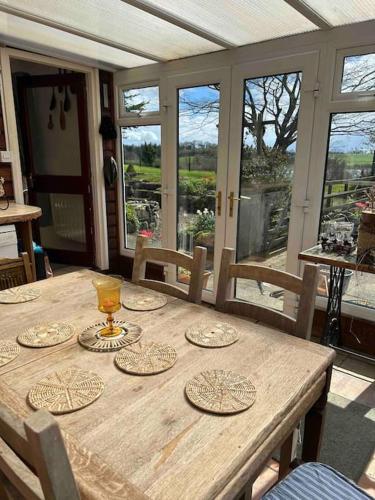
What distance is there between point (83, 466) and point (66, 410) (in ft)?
0.59

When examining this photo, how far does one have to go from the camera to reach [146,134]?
370 centimetres

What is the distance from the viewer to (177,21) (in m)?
2.19

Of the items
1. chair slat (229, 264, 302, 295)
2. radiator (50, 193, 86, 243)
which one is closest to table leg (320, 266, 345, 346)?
chair slat (229, 264, 302, 295)

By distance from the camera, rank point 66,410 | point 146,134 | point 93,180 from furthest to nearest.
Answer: point 93,180, point 146,134, point 66,410

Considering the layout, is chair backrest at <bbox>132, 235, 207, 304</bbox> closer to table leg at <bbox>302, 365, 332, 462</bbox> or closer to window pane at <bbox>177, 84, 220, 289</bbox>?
table leg at <bbox>302, 365, 332, 462</bbox>

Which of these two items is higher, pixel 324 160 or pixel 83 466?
pixel 324 160

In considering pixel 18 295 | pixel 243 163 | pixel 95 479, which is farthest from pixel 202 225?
pixel 95 479

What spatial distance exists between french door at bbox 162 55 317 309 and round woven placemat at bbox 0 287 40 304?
193cm

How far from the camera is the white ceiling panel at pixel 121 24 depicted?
2.07 m

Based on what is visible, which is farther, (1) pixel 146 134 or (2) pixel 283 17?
(1) pixel 146 134

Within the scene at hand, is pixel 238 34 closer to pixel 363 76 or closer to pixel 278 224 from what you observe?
pixel 363 76

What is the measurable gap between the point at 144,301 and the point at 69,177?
121 inches

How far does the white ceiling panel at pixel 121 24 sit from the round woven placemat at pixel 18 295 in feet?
5.34

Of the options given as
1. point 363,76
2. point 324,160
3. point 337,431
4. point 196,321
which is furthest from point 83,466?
point 363,76
